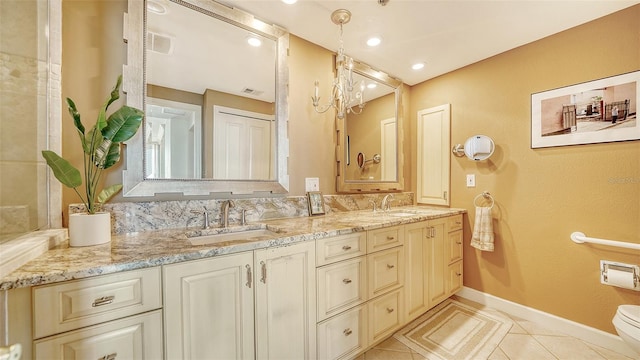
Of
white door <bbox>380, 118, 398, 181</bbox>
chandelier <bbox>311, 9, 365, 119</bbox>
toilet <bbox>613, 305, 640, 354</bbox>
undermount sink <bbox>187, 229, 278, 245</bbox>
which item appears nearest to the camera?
toilet <bbox>613, 305, 640, 354</bbox>

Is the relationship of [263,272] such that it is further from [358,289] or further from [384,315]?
[384,315]

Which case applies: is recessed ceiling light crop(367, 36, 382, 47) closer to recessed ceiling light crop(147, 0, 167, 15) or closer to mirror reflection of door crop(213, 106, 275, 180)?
mirror reflection of door crop(213, 106, 275, 180)

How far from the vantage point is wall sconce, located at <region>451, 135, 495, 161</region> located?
7.43ft

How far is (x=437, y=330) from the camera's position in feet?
6.38

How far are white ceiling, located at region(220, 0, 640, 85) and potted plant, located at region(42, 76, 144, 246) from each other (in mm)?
1100

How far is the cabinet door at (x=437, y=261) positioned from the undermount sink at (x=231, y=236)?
1326mm

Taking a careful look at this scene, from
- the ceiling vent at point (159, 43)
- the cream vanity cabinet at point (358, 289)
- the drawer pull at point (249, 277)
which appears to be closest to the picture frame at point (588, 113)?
the cream vanity cabinet at point (358, 289)

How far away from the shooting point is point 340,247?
1469mm

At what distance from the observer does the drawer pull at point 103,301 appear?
83 cm

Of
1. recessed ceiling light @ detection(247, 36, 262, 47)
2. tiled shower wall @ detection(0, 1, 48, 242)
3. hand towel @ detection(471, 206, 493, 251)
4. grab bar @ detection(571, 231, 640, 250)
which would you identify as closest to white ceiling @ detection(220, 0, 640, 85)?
recessed ceiling light @ detection(247, 36, 262, 47)

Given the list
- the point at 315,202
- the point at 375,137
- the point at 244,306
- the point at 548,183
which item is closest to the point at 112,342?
the point at 244,306

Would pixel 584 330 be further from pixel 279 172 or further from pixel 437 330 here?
pixel 279 172

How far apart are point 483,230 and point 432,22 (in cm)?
178

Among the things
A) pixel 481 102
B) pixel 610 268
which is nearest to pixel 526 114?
pixel 481 102
